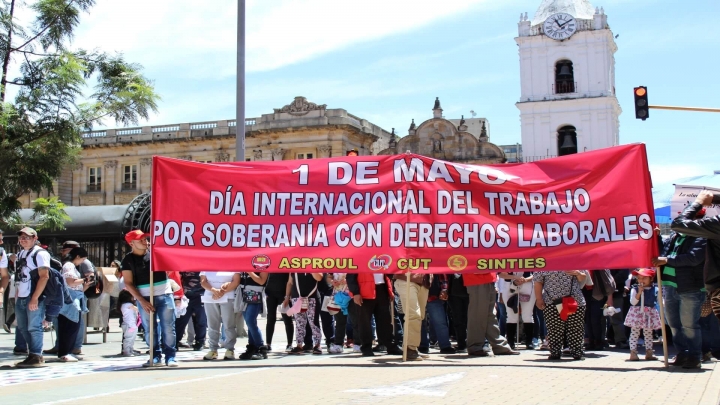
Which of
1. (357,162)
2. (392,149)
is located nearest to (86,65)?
(357,162)

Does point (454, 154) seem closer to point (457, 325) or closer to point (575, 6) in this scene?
point (575, 6)

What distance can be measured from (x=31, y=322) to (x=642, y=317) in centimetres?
803

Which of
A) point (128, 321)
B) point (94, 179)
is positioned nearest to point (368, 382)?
point (128, 321)

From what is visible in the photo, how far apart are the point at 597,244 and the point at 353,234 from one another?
117 inches

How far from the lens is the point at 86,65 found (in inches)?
616

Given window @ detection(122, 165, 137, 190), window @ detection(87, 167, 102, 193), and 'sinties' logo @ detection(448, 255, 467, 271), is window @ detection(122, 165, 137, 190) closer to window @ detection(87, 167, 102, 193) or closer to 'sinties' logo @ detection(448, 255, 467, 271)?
window @ detection(87, 167, 102, 193)

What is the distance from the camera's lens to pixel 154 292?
10789 mm

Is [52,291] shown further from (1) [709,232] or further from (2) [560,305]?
(1) [709,232]

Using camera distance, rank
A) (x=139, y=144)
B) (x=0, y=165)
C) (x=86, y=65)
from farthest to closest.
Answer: (x=139, y=144) < (x=86, y=65) < (x=0, y=165)

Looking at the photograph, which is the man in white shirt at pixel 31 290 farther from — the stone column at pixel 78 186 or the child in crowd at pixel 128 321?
the stone column at pixel 78 186

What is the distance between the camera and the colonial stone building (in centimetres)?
4928

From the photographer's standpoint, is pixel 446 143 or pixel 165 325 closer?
pixel 165 325

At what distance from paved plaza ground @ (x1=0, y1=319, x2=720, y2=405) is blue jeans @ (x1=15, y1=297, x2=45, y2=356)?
0.38 m

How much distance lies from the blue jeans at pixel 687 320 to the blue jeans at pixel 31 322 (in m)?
8.07
